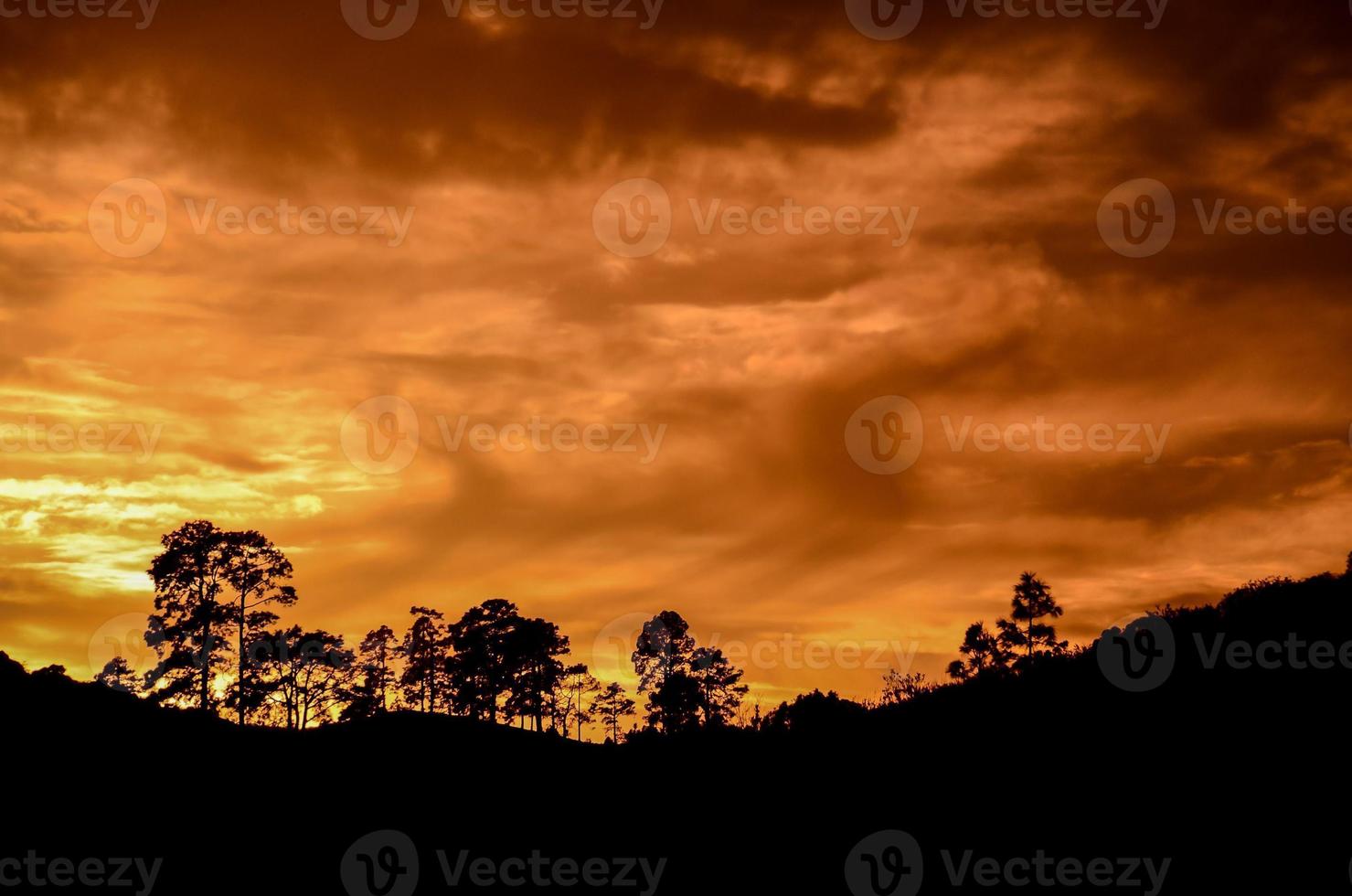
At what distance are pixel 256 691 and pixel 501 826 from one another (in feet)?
137

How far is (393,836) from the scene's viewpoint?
2278cm

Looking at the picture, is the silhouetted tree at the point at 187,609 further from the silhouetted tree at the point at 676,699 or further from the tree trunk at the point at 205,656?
the silhouetted tree at the point at 676,699

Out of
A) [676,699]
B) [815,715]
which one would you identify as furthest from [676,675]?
[815,715]

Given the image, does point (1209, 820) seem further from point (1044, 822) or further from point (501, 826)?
point (501, 826)
